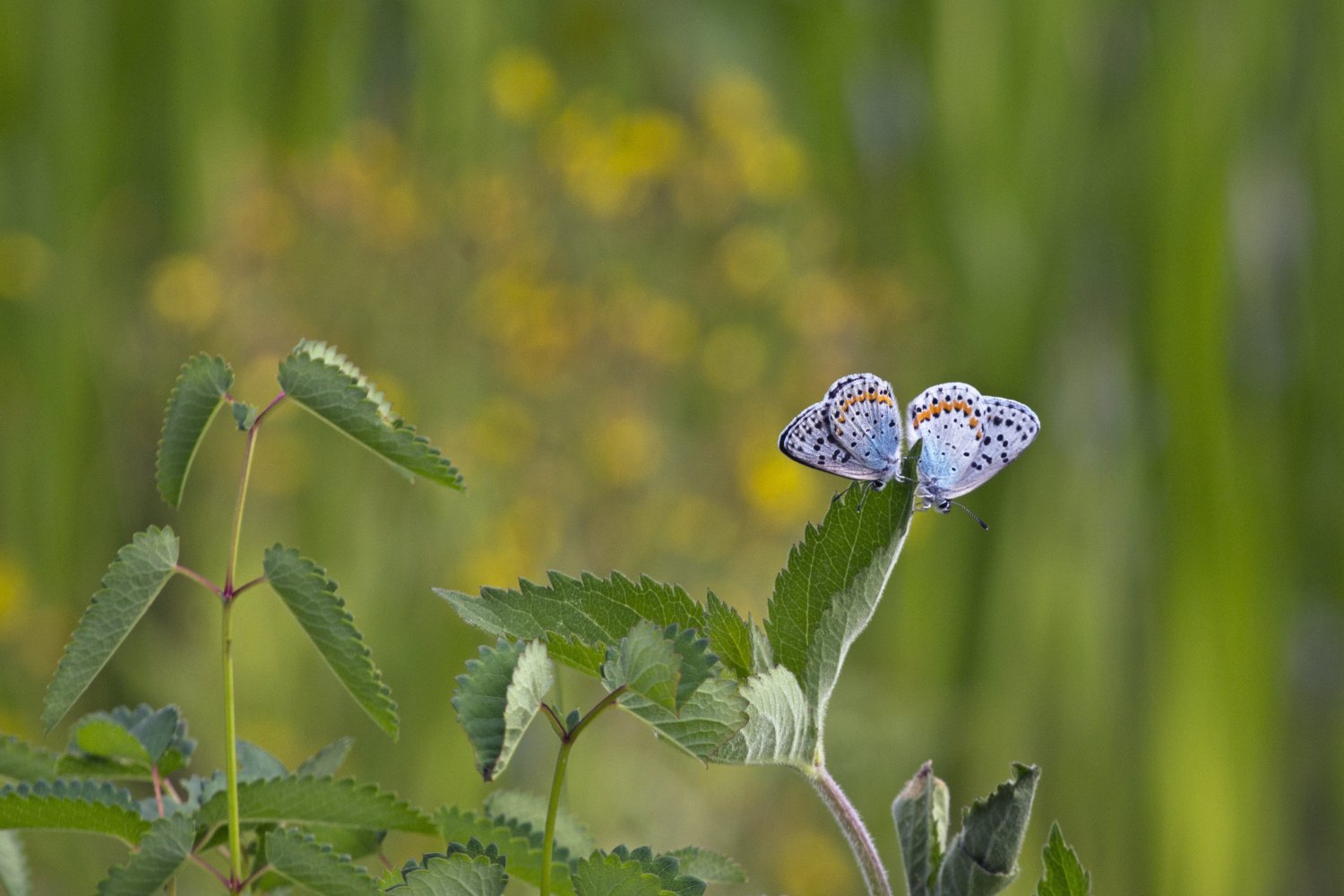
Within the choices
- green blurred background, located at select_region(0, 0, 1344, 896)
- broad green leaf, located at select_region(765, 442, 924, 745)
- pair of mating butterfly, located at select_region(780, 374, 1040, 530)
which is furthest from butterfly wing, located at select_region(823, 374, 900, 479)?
green blurred background, located at select_region(0, 0, 1344, 896)

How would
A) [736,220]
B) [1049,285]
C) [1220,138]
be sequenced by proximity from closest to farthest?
[736,220] < [1220,138] < [1049,285]

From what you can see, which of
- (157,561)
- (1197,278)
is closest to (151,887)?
(157,561)

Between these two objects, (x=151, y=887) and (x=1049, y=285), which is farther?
(x=1049, y=285)

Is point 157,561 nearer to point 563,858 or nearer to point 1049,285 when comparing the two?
point 563,858

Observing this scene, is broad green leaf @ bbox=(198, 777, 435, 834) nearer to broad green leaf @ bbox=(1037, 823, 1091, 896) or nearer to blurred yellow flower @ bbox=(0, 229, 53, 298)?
broad green leaf @ bbox=(1037, 823, 1091, 896)

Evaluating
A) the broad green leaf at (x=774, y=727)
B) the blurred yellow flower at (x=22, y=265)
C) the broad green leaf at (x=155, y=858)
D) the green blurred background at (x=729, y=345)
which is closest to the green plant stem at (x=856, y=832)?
the broad green leaf at (x=774, y=727)

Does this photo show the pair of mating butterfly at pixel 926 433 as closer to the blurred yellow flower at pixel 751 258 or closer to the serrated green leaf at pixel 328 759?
the serrated green leaf at pixel 328 759

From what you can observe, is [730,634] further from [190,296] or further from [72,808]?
[190,296]
